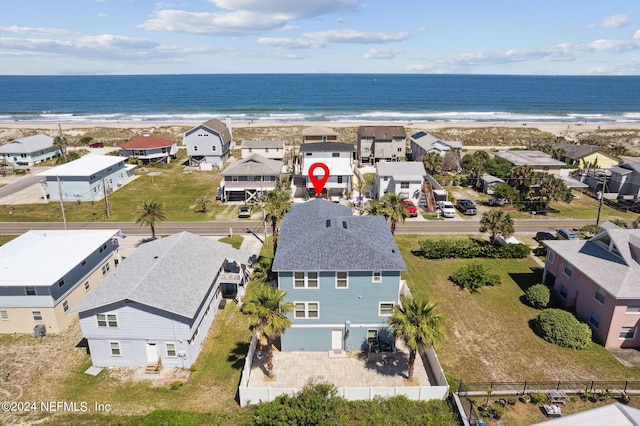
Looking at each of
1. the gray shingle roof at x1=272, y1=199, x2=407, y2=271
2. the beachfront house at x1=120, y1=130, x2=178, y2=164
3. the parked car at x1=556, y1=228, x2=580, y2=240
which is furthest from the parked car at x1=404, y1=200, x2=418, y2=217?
the beachfront house at x1=120, y1=130, x2=178, y2=164

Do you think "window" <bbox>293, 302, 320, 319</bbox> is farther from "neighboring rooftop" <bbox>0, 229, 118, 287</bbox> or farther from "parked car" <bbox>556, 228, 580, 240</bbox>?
"parked car" <bbox>556, 228, 580, 240</bbox>

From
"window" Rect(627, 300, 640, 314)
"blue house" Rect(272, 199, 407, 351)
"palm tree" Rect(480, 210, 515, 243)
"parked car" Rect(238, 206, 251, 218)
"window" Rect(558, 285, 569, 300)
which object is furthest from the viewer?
"parked car" Rect(238, 206, 251, 218)

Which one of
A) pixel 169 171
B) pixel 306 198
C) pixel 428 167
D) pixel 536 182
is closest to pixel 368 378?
pixel 306 198

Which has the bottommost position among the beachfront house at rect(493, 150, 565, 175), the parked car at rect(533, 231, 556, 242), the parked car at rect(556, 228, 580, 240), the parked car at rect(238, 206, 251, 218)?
the parked car at rect(238, 206, 251, 218)

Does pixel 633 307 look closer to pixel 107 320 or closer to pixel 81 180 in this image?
pixel 107 320

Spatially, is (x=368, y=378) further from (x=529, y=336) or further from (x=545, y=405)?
(x=529, y=336)

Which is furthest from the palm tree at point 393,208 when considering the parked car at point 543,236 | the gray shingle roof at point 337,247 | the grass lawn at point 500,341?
the parked car at point 543,236

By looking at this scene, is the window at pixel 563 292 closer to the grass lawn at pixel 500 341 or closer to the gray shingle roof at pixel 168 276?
the grass lawn at pixel 500 341
